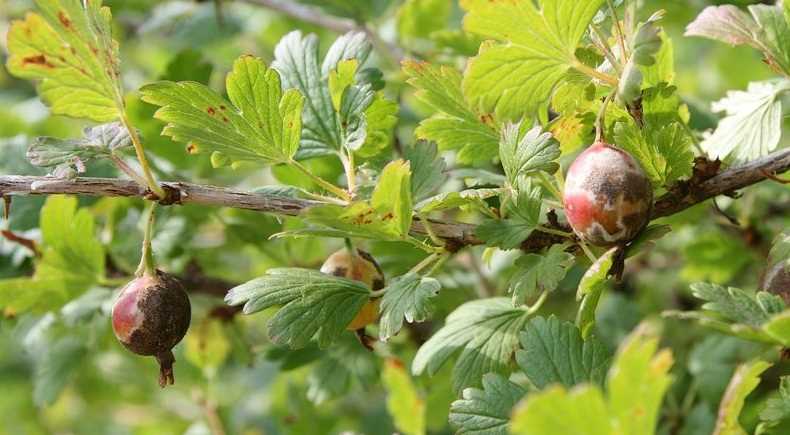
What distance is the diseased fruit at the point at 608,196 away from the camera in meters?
1.09

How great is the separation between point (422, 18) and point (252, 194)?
1.05 metres

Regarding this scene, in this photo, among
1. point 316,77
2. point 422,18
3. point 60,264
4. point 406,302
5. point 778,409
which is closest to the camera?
point 778,409

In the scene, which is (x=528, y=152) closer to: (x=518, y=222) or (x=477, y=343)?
(x=518, y=222)

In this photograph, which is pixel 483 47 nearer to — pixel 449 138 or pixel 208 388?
pixel 449 138

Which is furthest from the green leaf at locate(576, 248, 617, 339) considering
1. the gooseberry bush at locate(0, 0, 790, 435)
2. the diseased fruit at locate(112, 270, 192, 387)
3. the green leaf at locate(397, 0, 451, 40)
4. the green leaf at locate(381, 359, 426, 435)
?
the green leaf at locate(397, 0, 451, 40)

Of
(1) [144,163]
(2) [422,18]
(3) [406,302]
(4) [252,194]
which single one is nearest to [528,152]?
(3) [406,302]

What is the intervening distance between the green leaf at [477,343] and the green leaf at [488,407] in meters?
0.08

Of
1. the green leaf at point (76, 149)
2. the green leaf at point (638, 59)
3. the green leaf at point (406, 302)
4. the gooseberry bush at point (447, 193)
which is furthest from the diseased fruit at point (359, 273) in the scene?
the green leaf at point (638, 59)

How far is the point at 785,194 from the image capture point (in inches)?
74.0

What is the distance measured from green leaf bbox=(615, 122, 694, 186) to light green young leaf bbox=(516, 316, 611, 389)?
0.22 meters

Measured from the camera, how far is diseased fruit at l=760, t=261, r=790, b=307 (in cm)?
116

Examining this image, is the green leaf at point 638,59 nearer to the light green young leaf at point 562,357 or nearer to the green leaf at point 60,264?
the light green young leaf at point 562,357

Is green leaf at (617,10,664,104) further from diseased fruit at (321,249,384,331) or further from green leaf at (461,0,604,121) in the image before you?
diseased fruit at (321,249,384,331)

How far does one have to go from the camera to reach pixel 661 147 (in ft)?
3.85
